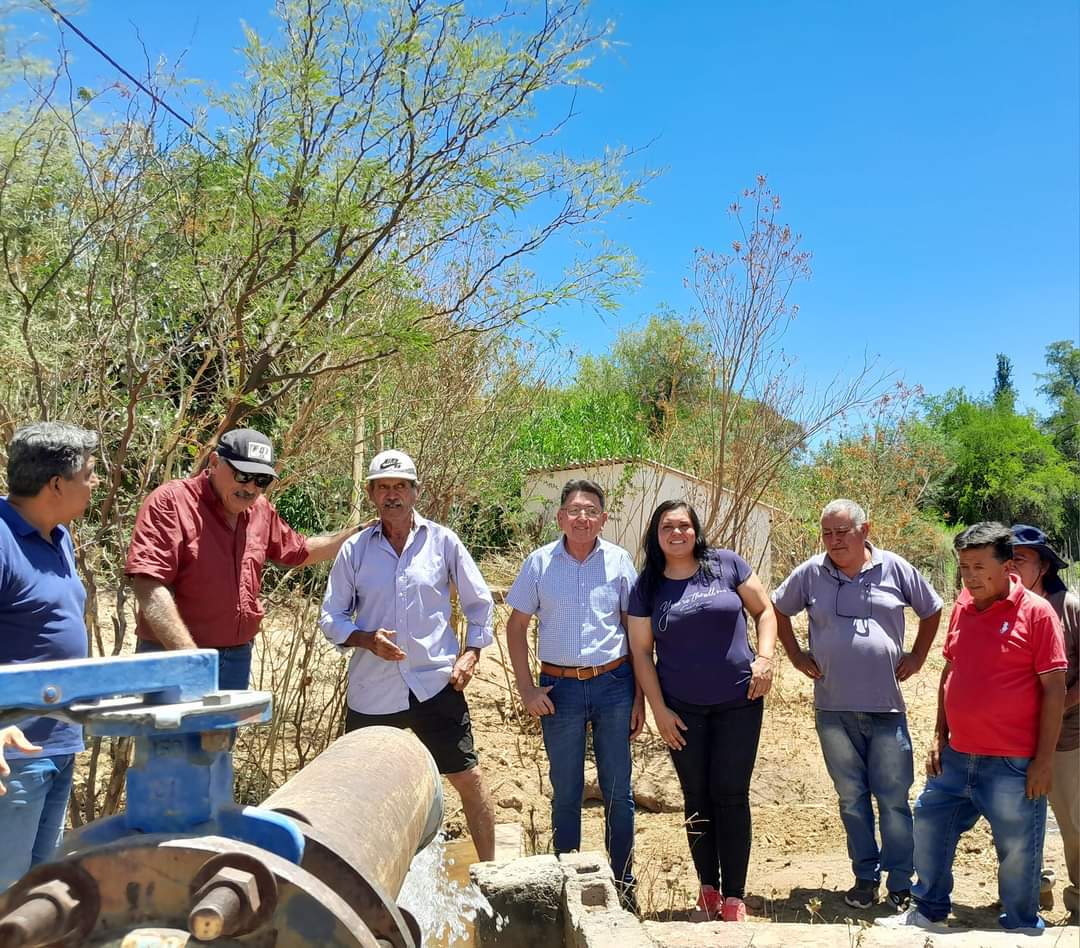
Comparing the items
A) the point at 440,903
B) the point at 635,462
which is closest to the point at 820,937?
the point at 440,903

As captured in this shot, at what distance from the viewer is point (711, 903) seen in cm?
411

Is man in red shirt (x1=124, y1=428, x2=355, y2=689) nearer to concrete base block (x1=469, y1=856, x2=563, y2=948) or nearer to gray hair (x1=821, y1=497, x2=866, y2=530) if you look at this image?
concrete base block (x1=469, y1=856, x2=563, y2=948)

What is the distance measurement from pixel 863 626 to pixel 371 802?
3053 mm

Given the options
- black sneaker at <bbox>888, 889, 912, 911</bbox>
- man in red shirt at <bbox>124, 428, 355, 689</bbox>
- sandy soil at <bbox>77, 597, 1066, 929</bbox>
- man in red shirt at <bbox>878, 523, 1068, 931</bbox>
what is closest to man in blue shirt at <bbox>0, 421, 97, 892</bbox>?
man in red shirt at <bbox>124, 428, 355, 689</bbox>

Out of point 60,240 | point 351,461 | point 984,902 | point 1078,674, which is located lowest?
point 984,902

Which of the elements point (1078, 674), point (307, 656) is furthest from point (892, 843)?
point (307, 656)

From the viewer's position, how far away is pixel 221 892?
4.52ft

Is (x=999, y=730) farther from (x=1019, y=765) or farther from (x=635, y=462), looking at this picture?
(x=635, y=462)

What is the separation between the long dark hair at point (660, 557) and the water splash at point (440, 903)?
1445 millimetres

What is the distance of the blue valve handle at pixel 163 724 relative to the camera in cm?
153

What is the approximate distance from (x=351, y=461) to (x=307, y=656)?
159 centimetres

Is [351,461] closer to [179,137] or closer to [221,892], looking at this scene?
[179,137]

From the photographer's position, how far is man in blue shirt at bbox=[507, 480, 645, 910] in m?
4.30

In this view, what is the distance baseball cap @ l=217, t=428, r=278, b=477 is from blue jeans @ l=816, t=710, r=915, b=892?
9.64 ft
